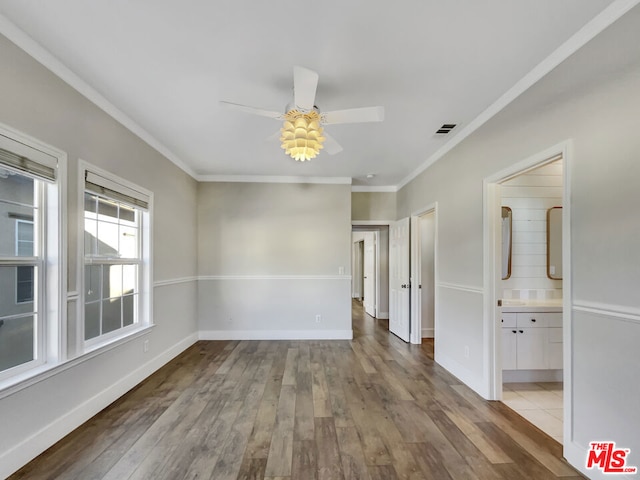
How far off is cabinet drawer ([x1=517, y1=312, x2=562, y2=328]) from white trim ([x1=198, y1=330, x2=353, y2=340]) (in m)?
2.53

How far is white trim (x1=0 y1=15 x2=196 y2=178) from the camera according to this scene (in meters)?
1.84

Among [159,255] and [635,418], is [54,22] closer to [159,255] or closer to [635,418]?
[159,255]

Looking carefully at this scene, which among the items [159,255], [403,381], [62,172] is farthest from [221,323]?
[62,172]

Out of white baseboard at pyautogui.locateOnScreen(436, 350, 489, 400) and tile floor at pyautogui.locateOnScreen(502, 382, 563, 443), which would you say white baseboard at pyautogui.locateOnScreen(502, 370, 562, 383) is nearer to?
tile floor at pyautogui.locateOnScreen(502, 382, 563, 443)

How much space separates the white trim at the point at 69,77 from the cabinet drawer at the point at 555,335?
481 centimetres

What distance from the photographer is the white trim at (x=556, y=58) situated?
1.64 m

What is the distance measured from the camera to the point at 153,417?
2549mm

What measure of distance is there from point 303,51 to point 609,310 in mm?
2392

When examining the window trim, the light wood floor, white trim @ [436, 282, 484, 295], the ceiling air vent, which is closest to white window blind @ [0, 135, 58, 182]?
the window trim

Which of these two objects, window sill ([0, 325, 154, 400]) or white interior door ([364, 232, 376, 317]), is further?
white interior door ([364, 232, 376, 317])

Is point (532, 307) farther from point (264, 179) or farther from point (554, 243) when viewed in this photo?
point (264, 179)

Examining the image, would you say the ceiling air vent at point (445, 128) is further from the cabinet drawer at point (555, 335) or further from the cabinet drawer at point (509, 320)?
the cabinet drawer at point (555, 335)

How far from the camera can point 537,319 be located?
3225 mm

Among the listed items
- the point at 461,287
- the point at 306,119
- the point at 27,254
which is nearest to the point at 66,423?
the point at 27,254
